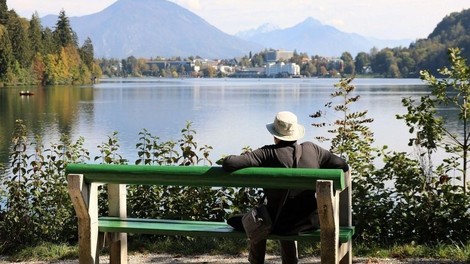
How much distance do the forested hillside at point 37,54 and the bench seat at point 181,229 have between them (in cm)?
9979

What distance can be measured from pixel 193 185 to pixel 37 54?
373 ft

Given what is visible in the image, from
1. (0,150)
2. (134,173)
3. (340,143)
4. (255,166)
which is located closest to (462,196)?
(340,143)

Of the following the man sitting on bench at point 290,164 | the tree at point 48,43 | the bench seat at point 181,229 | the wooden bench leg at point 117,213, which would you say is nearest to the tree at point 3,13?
the tree at point 48,43

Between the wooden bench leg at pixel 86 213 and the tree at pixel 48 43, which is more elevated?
the tree at pixel 48 43

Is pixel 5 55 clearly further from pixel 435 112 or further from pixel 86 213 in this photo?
pixel 86 213

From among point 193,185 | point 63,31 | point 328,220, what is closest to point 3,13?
point 63,31

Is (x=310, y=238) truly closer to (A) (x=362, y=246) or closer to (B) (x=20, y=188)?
(A) (x=362, y=246)

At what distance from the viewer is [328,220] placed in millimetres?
4211

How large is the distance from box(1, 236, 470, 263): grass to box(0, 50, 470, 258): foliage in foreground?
20cm

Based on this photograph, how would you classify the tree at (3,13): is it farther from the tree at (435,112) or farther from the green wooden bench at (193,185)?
the green wooden bench at (193,185)

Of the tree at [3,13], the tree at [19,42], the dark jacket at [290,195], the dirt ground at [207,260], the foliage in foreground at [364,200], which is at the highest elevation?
the tree at [3,13]

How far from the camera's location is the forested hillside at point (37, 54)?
103 m

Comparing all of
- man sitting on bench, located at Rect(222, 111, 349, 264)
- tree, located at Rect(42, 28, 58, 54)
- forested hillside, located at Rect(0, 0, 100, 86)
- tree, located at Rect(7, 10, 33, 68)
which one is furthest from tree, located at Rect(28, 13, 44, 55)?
man sitting on bench, located at Rect(222, 111, 349, 264)

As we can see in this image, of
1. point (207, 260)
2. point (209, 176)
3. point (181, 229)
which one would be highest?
point (209, 176)
